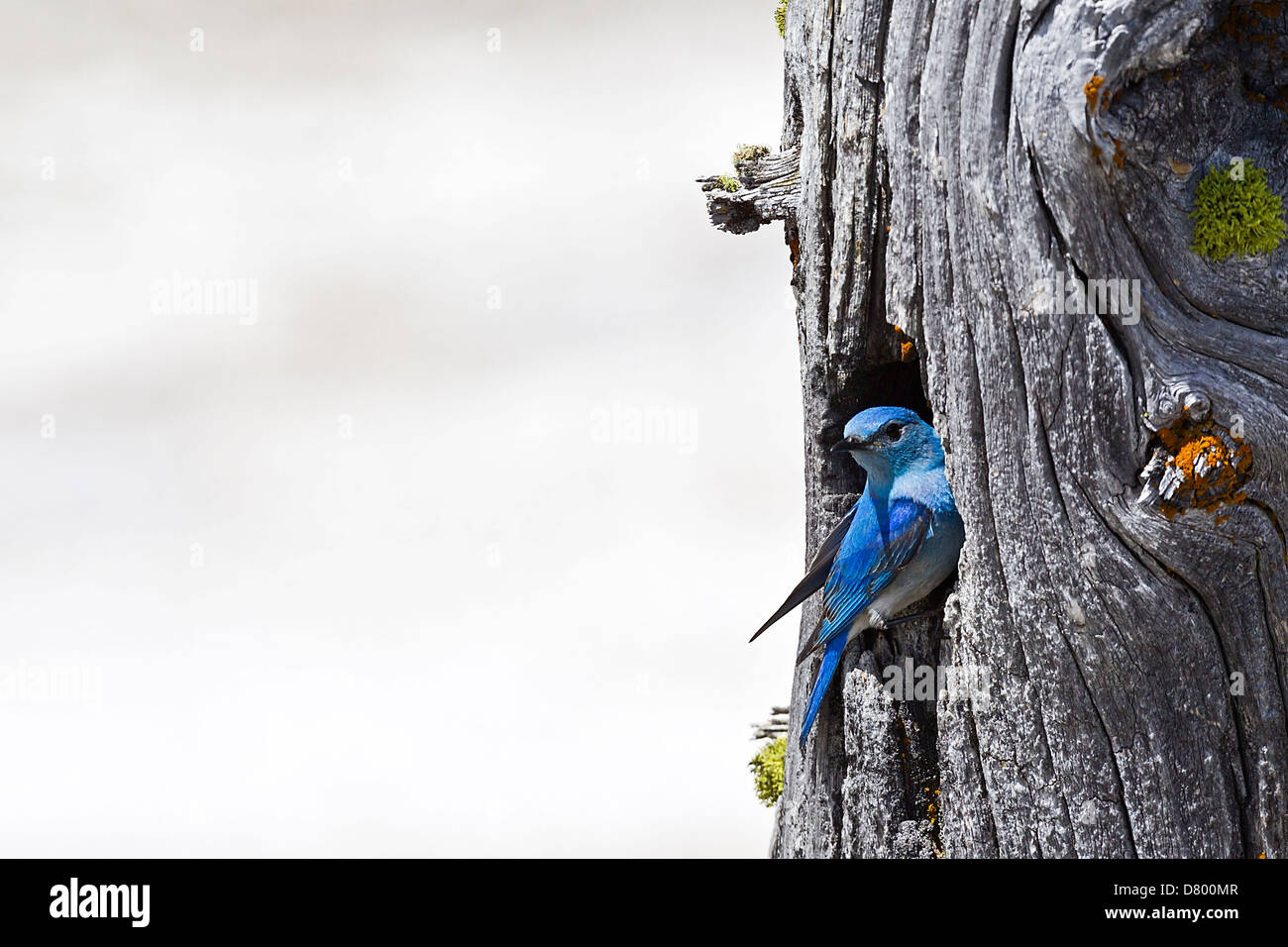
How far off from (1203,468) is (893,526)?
0.99 meters

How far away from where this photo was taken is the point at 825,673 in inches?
154

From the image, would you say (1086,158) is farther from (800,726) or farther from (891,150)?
(800,726)

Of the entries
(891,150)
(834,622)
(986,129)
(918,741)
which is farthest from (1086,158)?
(918,741)

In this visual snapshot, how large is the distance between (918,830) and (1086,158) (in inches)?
89.4

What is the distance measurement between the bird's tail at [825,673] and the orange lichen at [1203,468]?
1263 millimetres

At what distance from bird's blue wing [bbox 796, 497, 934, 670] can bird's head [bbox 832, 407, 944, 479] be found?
0.45 feet

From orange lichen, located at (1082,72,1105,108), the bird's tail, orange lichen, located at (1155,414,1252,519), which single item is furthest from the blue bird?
orange lichen, located at (1082,72,1105,108)

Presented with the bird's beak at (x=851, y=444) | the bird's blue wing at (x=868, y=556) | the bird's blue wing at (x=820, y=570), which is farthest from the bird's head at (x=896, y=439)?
the bird's blue wing at (x=820, y=570)

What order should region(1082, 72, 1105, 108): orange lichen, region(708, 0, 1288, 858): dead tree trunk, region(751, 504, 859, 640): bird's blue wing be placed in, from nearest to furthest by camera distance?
region(1082, 72, 1105, 108): orange lichen → region(708, 0, 1288, 858): dead tree trunk → region(751, 504, 859, 640): bird's blue wing

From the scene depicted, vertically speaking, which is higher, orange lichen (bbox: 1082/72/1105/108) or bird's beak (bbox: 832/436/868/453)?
orange lichen (bbox: 1082/72/1105/108)

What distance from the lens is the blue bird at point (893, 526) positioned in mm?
3623

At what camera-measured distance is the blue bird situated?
3623 mm

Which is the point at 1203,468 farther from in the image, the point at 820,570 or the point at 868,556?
the point at 820,570

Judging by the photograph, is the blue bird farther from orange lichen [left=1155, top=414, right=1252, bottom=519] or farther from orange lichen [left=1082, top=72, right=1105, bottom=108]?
orange lichen [left=1082, top=72, right=1105, bottom=108]
